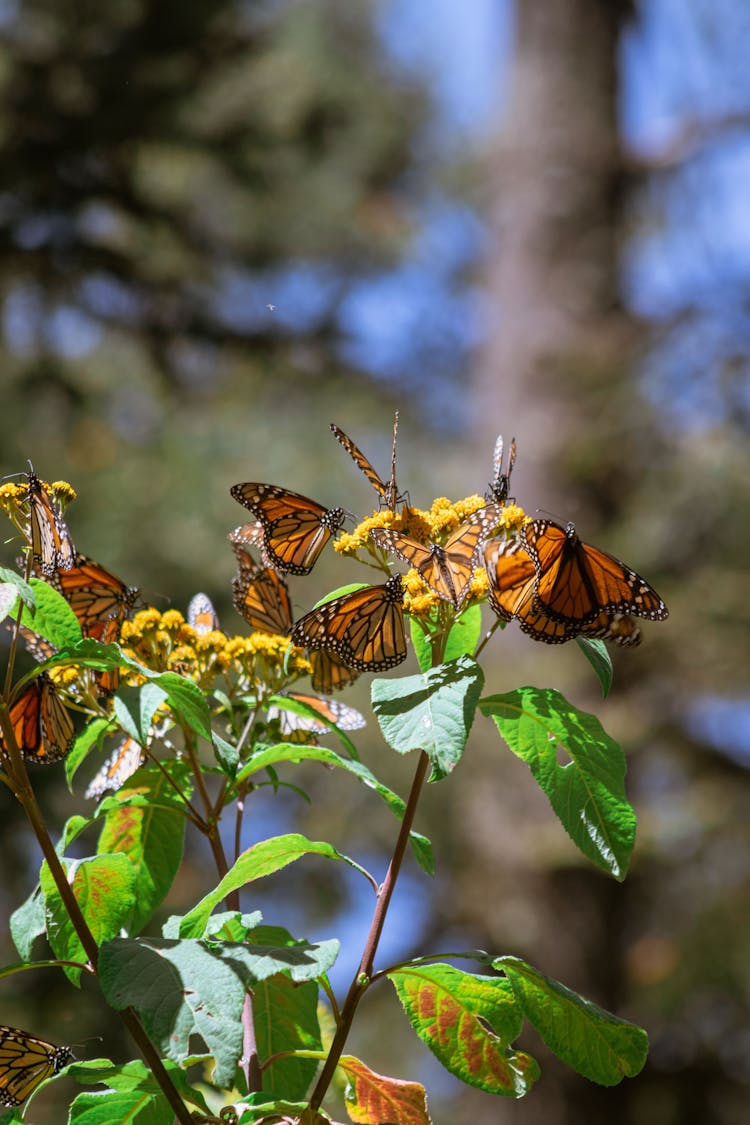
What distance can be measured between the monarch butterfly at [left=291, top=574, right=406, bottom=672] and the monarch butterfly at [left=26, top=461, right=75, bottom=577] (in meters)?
0.18

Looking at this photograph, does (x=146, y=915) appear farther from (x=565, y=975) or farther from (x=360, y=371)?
(x=360, y=371)

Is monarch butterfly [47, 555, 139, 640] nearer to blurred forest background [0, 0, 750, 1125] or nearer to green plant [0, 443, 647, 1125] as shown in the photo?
green plant [0, 443, 647, 1125]

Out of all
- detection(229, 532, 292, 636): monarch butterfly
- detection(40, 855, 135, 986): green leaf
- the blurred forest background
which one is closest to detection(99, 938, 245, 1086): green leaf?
detection(40, 855, 135, 986): green leaf

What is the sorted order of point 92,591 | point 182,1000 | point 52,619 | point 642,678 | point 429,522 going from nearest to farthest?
point 182,1000
point 52,619
point 429,522
point 92,591
point 642,678

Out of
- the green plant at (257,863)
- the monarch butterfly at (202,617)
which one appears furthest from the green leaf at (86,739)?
the monarch butterfly at (202,617)

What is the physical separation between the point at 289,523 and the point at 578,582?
29 centimetres

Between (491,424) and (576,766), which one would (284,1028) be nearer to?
(576,766)

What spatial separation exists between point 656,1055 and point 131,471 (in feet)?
13.5

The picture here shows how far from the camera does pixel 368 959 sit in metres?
0.71

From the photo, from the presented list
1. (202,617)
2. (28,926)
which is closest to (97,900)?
(28,926)

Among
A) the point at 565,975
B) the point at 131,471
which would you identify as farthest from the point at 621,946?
the point at 131,471

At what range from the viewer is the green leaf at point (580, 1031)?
756 millimetres

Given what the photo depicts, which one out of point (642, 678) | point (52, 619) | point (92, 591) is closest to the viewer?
point (52, 619)

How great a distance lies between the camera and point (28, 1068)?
0.83 metres
